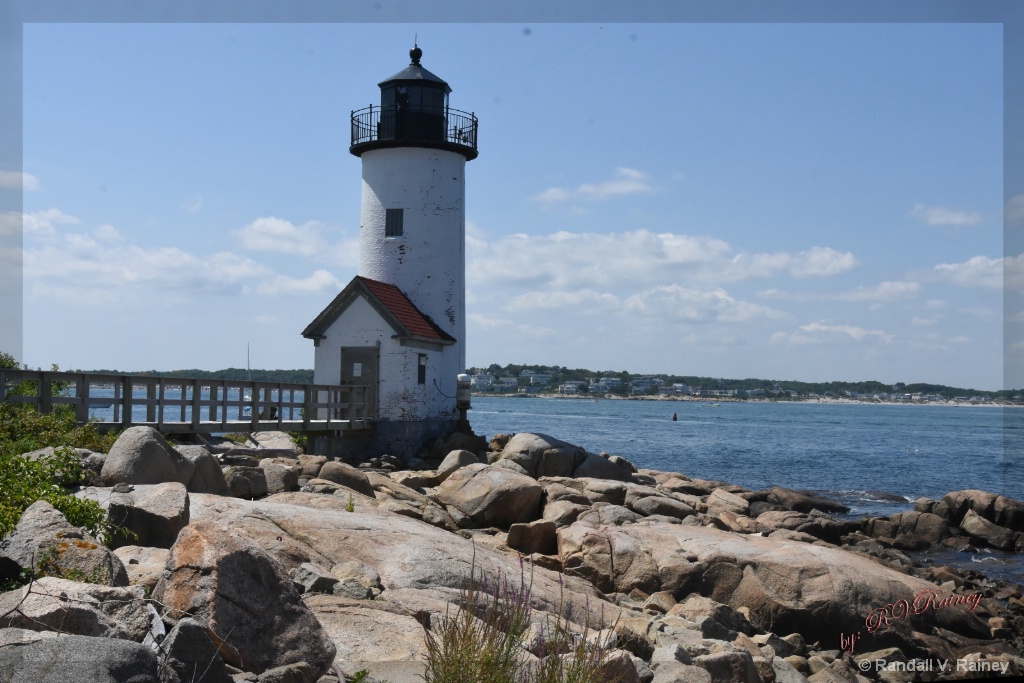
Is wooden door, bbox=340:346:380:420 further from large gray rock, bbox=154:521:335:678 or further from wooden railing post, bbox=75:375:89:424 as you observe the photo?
large gray rock, bbox=154:521:335:678

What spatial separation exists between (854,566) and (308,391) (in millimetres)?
14297

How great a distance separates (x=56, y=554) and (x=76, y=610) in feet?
4.62

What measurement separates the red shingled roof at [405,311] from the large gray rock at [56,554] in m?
18.1

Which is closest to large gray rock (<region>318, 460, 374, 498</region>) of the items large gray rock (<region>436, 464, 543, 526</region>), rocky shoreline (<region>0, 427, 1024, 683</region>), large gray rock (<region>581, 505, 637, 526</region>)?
rocky shoreline (<region>0, 427, 1024, 683</region>)

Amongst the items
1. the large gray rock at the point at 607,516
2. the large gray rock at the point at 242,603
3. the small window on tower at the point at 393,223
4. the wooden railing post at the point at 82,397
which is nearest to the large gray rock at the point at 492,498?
the large gray rock at the point at 607,516

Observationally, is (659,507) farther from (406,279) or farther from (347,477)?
(406,279)

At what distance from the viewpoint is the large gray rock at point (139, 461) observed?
33.6 feet

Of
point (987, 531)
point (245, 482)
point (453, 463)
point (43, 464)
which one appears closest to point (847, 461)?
point (987, 531)

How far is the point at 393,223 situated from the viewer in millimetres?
26797

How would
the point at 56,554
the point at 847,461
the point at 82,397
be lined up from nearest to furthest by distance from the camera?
the point at 56,554, the point at 82,397, the point at 847,461

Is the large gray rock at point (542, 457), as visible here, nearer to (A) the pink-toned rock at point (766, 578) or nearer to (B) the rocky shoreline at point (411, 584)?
(B) the rocky shoreline at point (411, 584)

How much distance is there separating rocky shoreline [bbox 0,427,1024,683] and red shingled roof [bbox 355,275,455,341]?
232 inches

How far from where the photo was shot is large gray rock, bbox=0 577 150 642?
4953 mm

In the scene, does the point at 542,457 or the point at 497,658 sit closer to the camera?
the point at 497,658
